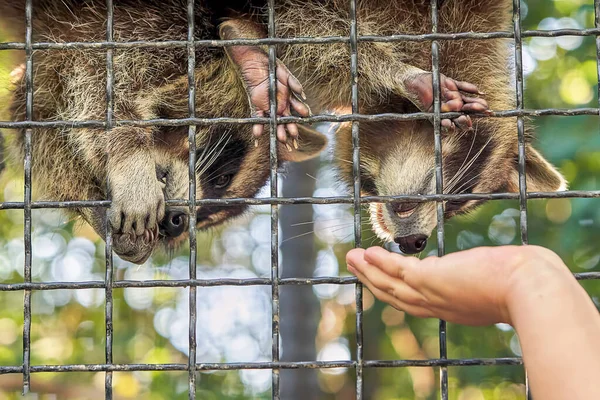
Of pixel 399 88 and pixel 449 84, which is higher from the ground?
pixel 399 88

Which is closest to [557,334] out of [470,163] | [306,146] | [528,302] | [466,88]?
[528,302]

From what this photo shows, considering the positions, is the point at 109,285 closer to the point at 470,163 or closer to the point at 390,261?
the point at 390,261

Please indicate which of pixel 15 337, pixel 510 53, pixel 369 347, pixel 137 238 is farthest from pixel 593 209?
pixel 15 337

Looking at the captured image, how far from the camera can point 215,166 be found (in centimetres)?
412

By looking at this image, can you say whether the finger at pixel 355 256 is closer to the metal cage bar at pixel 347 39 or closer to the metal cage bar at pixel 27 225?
the metal cage bar at pixel 347 39

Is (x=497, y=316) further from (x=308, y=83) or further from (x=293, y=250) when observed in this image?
(x=293, y=250)

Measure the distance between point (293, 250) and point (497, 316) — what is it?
4263mm

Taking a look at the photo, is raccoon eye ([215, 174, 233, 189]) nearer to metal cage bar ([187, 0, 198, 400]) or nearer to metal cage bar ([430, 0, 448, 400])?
metal cage bar ([187, 0, 198, 400])

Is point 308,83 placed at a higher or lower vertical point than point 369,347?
higher

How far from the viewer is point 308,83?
3.91m

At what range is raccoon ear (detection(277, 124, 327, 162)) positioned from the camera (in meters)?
4.52

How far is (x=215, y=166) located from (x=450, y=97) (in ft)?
4.94

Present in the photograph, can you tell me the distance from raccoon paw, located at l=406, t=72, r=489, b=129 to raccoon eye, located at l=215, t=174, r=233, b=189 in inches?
46.4

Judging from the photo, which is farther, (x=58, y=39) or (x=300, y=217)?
(x=300, y=217)
